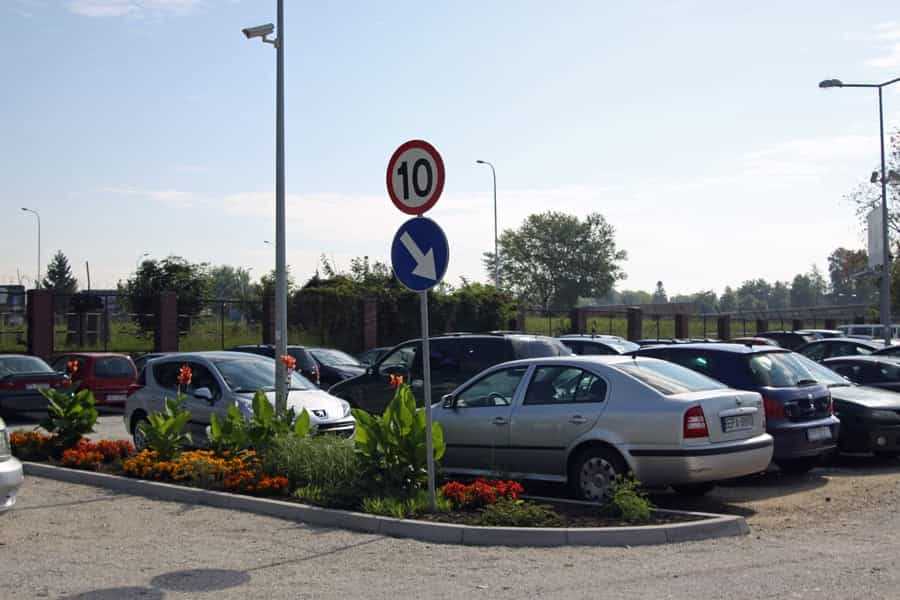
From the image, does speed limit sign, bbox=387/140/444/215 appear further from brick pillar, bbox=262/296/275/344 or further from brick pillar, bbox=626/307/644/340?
brick pillar, bbox=626/307/644/340

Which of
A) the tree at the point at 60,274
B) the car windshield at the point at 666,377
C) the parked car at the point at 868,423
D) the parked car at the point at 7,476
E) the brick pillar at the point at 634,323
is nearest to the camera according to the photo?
the parked car at the point at 7,476

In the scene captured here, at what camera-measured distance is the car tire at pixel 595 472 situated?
959 cm

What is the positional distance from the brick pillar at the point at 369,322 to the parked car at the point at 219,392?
883 inches

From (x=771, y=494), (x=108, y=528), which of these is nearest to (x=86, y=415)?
(x=108, y=528)

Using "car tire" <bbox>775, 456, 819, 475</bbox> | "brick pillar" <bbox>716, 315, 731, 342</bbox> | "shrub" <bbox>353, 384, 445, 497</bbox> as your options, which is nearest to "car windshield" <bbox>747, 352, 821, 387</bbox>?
"car tire" <bbox>775, 456, 819, 475</bbox>

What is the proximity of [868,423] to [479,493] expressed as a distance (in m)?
6.28

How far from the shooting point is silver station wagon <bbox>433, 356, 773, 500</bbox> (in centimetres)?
932

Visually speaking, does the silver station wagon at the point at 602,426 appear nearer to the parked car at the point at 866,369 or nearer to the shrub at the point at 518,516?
the shrub at the point at 518,516

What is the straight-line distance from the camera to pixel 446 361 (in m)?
15.9

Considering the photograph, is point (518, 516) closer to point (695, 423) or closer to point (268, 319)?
point (695, 423)

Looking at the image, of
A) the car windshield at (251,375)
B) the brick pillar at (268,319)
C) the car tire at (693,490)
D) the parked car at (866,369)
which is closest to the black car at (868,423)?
the parked car at (866,369)

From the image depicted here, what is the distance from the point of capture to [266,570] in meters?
7.34

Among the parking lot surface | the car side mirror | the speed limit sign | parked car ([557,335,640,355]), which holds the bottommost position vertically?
the parking lot surface

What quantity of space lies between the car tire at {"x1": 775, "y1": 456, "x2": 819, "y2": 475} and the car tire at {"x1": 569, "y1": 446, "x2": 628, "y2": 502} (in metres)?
2.99
